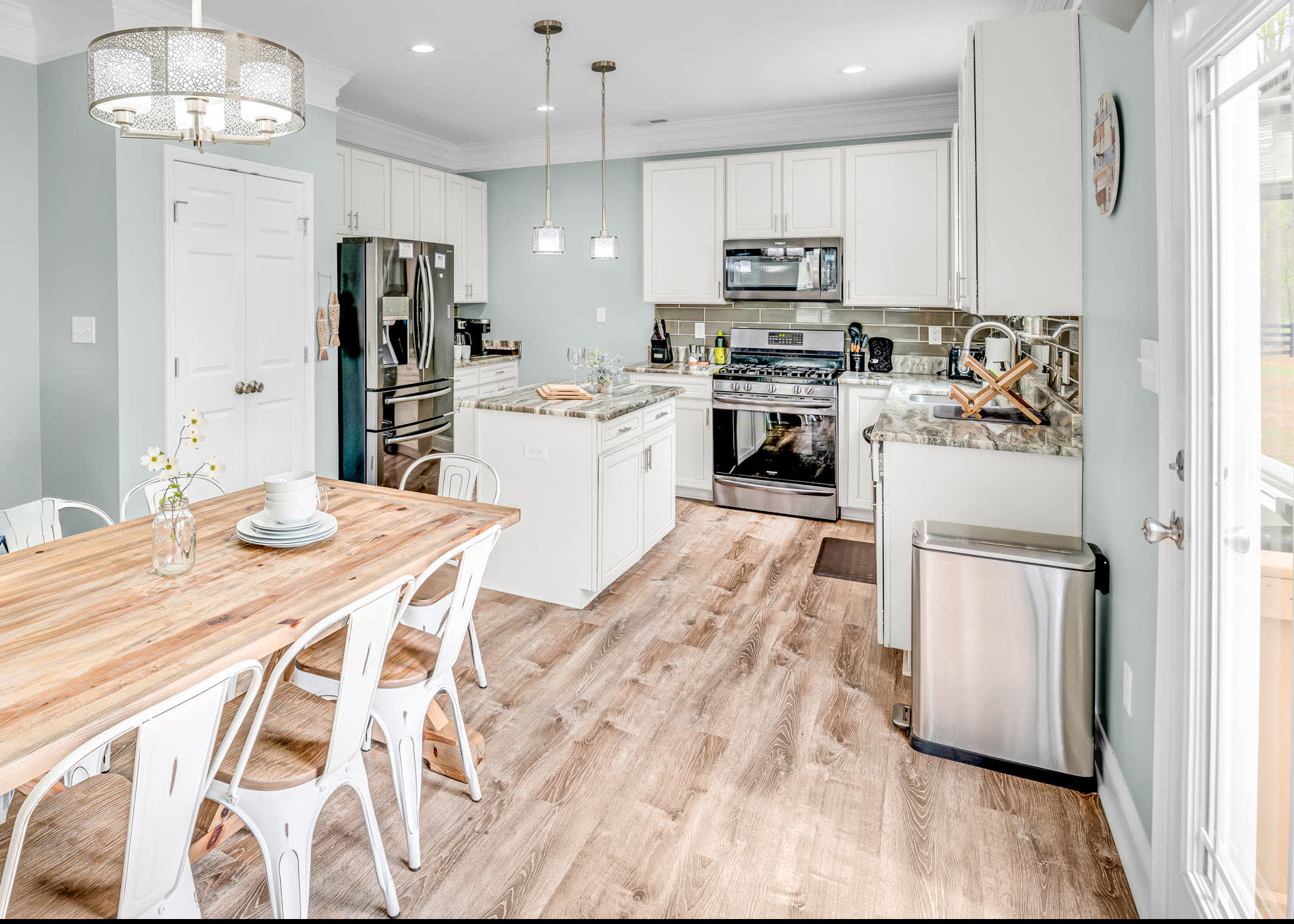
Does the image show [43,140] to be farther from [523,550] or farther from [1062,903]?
[1062,903]

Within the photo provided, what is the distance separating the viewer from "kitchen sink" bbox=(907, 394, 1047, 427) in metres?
2.88

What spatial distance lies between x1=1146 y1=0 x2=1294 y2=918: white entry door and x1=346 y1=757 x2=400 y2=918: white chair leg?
60.2 inches

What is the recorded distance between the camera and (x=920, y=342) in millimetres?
4980

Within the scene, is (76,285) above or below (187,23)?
below

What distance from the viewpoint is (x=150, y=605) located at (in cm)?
151

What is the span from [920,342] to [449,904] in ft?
14.4

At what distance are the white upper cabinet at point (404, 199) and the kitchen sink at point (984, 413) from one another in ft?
12.0

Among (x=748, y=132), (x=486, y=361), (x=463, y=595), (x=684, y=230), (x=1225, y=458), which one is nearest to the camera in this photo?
(x=1225, y=458)

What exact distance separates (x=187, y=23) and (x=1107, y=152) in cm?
379

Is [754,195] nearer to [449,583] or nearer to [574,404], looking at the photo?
[574,404]

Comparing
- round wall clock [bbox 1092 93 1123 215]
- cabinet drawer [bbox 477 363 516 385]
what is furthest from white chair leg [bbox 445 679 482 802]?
cabinet drawer [bbox 477 363 516 385]

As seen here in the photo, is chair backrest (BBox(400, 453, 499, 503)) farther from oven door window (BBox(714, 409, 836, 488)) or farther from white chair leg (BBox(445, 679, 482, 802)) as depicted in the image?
oven door window (BBox(714, 409, 836, 488))

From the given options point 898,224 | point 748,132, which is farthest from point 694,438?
point 748,132

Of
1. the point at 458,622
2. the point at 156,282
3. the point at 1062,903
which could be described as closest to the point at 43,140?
the point at 156,282
